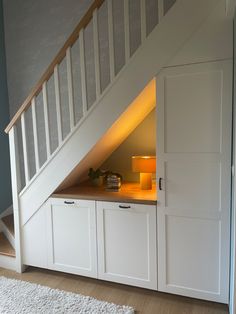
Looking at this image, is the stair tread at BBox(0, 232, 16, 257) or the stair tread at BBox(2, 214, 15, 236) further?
the stair tread at BBox(2, 214, 15, 236)

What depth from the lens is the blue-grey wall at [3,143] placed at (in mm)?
3268

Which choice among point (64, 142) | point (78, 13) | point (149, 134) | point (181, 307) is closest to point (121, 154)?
point (149, 134)

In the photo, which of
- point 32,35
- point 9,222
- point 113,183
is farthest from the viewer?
point 32,35

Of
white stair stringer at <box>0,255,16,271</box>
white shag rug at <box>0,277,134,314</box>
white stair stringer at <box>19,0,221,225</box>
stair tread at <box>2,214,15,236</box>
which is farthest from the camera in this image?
stair tread at <box>2,214,15,236</box>

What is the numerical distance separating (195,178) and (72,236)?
124 cm

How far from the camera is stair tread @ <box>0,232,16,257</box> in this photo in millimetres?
2626

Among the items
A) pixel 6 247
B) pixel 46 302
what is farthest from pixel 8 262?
pixel 46 302

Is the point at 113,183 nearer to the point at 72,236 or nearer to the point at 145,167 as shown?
the point at 145,167

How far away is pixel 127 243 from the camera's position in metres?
2.11

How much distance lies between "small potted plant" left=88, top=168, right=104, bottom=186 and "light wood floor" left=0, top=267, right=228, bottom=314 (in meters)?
0.94

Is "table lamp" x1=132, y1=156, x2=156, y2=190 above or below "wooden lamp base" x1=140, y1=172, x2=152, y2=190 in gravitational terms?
above

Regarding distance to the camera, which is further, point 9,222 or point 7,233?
point 9,222

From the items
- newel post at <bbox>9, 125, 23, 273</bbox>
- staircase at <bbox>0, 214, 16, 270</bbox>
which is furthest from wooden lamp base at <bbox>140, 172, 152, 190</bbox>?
staircase at <bbox>0, 214, 16, 270</bbox>

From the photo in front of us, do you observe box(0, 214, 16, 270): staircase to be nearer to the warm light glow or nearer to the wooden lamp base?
the warm light glow
